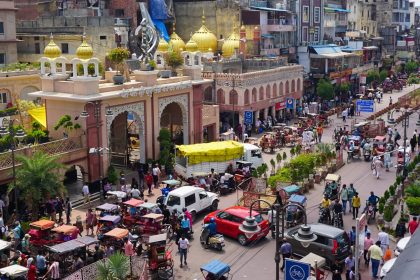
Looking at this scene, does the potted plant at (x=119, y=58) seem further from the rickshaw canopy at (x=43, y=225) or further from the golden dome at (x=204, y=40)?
the golden dome at (x=204, y=40)

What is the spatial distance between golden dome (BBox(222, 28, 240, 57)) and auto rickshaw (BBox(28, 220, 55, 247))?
32.7 m

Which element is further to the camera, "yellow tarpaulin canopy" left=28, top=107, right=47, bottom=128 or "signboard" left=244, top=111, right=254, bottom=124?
"signboard" left=244, top=111, right=254, bottom=124

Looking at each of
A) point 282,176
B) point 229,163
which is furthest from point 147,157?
point 282,176

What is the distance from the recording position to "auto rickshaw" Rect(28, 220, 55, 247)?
21.0m

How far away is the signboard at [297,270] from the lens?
16.3 meters

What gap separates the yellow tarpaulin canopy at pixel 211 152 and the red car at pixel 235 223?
25.4 feet

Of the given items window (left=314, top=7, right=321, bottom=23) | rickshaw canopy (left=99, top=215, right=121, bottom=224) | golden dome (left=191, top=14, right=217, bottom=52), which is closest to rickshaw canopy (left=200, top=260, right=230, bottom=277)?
rickshaw canopy (left=99, top=215, right=121, bottom=224)

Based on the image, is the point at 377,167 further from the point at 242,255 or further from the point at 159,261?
the point at 159,261

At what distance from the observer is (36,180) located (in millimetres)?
23016

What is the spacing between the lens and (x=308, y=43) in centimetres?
6731

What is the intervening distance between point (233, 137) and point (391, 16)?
69387 millimetres

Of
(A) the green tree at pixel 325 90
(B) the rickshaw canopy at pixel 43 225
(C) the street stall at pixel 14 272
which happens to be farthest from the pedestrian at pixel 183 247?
(A) the green tree at pixel 325 90

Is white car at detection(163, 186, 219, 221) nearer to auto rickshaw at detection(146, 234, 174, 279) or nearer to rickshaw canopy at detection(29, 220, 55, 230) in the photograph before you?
auto rickshaw at detection(146, 234, 174, 279)

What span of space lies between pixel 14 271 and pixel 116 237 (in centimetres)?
387
